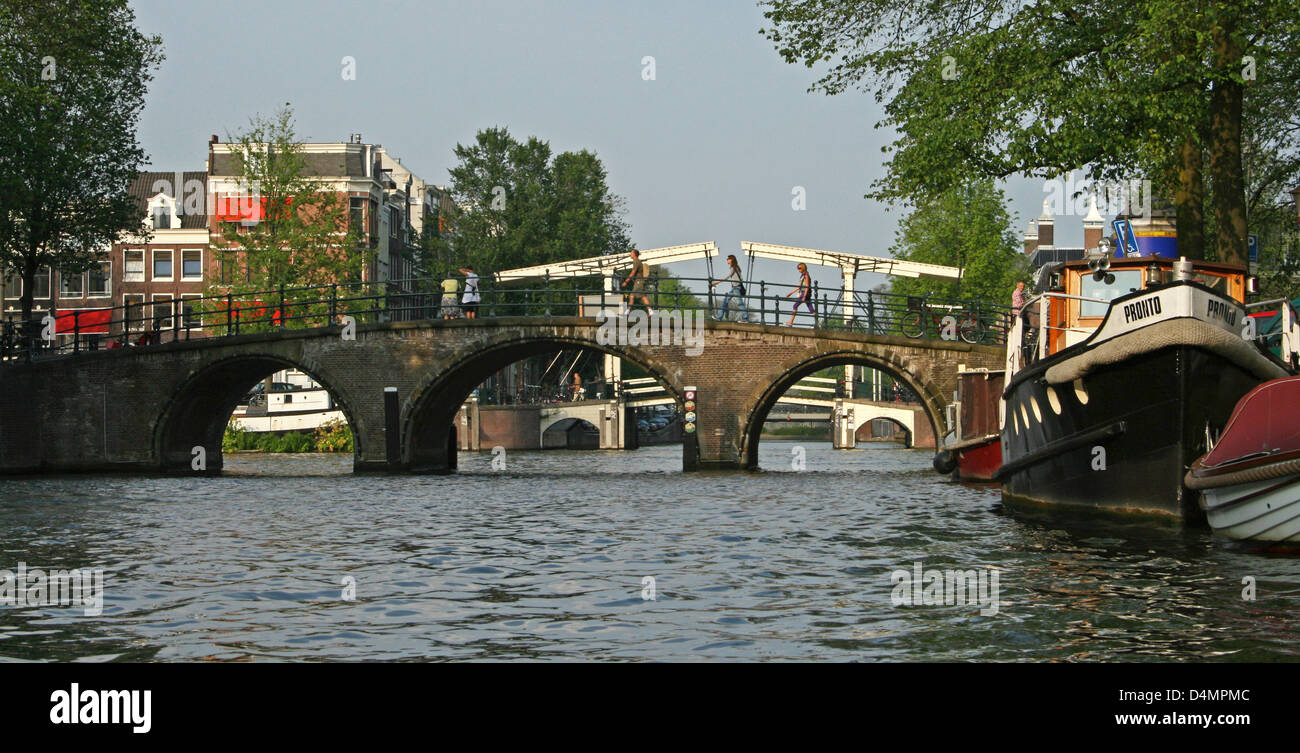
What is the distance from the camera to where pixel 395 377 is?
32.1m

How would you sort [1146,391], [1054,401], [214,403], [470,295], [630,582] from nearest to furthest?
1. [630,582]
2. [1146,391]
3. [1054,401]
4. [470,295]
5. [214,403]

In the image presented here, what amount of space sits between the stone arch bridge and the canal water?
865 centimetres

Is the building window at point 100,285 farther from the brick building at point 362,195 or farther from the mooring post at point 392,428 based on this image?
the mooring post at point 392,428

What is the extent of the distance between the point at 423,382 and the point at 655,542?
17.6 meters

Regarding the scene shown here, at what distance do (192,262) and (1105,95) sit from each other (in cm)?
4663

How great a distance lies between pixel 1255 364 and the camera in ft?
44.7

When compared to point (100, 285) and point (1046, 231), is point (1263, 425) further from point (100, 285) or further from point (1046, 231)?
point (1046, 231)

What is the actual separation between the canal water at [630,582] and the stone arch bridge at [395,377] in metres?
8.65

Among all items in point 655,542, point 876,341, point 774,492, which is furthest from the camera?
point 876,341

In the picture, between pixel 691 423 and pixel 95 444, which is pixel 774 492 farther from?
pixel 95 444

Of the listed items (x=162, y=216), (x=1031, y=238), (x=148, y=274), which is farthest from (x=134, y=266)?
(x=1031, y=238)

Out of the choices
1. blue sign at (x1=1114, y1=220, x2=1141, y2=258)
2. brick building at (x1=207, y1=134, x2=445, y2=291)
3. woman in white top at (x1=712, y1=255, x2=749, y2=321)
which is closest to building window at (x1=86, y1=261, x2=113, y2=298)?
brick building at (x1=207, y1=134, x2=445, y2=291)

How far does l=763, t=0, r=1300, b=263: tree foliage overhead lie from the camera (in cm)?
1977
